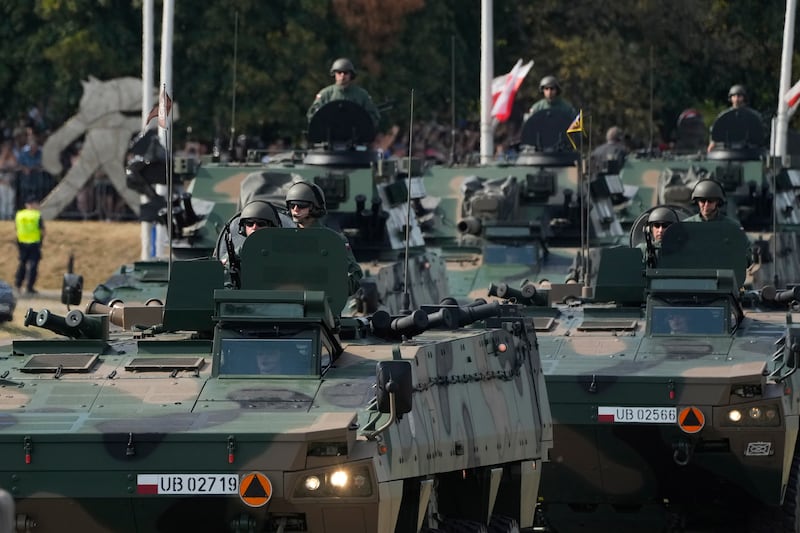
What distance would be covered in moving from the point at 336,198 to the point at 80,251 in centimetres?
1112

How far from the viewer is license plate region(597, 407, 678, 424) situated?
16.7 m

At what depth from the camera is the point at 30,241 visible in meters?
32.2

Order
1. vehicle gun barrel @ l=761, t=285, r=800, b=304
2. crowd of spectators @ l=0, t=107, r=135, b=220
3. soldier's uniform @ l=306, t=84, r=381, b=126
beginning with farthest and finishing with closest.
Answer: crowd of spectators @ l=0, t=107, r=135, b=220 < soldier's uniform @ l=306, t=84, r=381, b=126 < vehicle gun barrel @ l=761, t=285, r=800, b=304

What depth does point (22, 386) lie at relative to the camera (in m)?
13.7

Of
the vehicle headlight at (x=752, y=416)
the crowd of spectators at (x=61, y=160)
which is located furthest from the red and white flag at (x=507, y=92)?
the vehicle headlight at (x=752, y=416)

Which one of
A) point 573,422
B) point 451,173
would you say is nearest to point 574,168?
point 451,173

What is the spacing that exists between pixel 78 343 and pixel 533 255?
502 inches

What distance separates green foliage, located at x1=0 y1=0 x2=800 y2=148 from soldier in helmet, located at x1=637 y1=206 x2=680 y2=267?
1415cm

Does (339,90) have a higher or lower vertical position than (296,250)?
higher

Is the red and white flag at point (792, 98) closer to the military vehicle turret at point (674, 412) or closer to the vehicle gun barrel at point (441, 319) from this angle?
the military vehicle turret at point (674, 412)

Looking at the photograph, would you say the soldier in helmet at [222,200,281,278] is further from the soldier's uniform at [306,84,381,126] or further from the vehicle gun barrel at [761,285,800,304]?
the soldier's uniform at [306,84,381,126]

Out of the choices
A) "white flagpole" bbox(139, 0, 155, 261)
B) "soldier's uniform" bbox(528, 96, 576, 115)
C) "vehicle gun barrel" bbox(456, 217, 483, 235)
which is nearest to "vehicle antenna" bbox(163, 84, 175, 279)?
"vehicle gun barrel" bbox(456, 217, 483, 235)

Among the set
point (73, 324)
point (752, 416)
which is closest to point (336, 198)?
point (752, 416)

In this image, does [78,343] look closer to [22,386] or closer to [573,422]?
[22,386]
